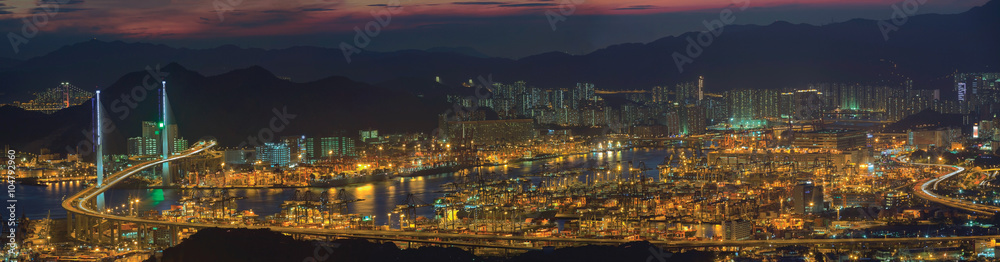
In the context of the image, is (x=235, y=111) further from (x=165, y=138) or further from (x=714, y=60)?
(x=714, y=60)

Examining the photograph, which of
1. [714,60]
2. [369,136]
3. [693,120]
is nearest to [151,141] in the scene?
[369,136]

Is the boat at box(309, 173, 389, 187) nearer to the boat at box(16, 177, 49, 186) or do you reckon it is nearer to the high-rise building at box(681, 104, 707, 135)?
the boat at box(16, 177, 49, 186)

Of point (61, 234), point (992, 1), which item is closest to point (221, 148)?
point (61, 234)

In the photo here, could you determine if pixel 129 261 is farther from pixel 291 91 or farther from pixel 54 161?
pixel 291 91

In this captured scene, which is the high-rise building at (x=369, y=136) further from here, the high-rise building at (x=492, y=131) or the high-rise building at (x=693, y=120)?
the high-rise building at (x=693, y=120)

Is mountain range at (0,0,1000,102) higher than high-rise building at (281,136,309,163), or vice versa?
mountain range at (0,0,1000,102)

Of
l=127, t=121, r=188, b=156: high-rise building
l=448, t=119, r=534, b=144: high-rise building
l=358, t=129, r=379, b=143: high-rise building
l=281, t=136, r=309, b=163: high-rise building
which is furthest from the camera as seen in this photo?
l=448, t=119, r=534, b=144: high-rise building

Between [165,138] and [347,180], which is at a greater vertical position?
[165,138]

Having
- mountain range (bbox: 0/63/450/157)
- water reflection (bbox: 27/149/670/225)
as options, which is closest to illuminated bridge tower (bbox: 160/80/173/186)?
mountain range (bbox: 0/63/450/157)

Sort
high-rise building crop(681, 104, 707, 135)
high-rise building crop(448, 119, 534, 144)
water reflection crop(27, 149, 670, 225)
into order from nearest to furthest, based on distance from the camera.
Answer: water reflection crop(27, 149, 670, 225), high-rise building crop(448, 119, 534, 144), high-rise building crop(681, 104, 707, 135)
